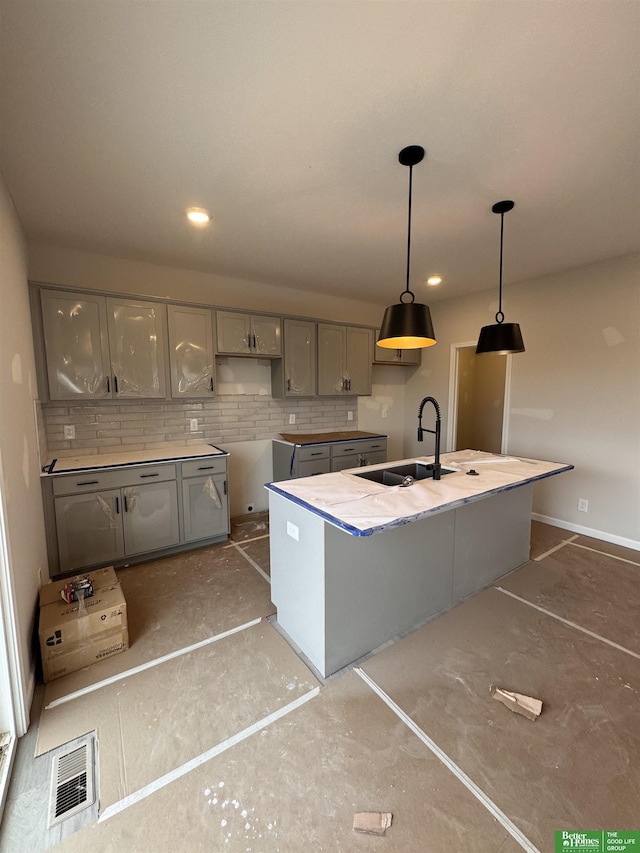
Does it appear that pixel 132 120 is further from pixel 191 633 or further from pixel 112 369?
pixel 191 633

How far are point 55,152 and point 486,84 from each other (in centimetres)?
203

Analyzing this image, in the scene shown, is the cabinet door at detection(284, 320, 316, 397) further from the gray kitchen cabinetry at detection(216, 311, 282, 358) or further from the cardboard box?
the cardboard box

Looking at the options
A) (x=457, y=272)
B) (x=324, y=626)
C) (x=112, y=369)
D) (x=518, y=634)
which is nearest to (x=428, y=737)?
(x=324, y=626)

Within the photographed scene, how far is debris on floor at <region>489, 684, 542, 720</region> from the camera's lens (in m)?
1.61

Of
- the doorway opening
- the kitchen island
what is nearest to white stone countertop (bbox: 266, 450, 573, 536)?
the kitchen island

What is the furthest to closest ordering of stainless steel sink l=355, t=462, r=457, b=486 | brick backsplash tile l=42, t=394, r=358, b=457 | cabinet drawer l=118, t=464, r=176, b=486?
brick backsplash tile l=42, t=394, r=358, b=457, cabinet drawer l=118, t=464, r=176, b=486, stainless steel sink l=355, t=462, r=457, b=486

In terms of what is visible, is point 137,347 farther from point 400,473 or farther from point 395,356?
point 395,356

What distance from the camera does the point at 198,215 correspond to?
2396mm

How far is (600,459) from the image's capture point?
3391 mm

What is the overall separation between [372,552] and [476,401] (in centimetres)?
451

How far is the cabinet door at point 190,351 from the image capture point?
10.6ft

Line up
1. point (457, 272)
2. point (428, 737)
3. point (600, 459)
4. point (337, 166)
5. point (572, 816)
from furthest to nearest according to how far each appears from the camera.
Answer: point (457, 272) < point (600, 459) < point (337, 166) < point (428, 737) < point (572, 816)

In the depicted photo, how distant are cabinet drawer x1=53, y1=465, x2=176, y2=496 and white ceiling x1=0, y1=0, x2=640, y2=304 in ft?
6.08

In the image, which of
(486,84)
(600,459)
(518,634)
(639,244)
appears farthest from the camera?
(600,459)
